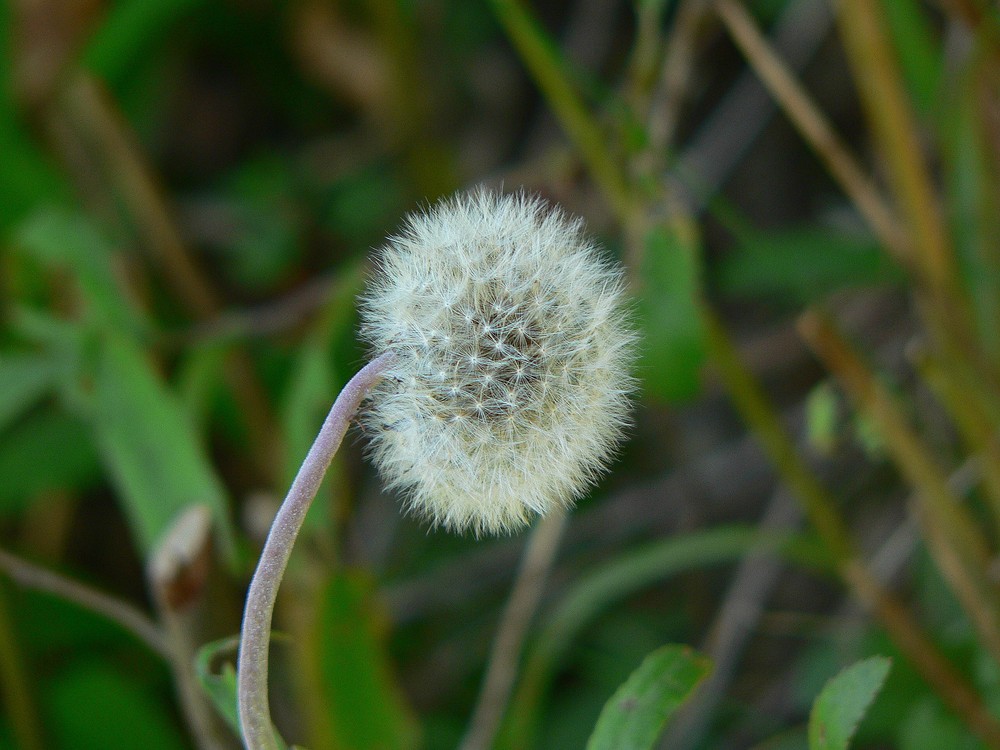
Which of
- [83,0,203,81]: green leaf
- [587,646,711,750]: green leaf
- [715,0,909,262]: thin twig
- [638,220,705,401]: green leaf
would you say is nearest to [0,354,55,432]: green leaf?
[83,0,203,81]: green leaf

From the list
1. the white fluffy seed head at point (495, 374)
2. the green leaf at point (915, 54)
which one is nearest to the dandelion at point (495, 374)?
the white fluffy seed head at point (495, 374)

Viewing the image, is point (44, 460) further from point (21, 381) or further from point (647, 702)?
point (647, 702)

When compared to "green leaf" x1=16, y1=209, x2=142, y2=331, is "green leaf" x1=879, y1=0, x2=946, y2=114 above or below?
below

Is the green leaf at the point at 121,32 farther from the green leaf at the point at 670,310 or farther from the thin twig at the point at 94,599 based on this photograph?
the green leaf at the point at 670,310

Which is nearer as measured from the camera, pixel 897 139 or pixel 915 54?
pixel 897 139

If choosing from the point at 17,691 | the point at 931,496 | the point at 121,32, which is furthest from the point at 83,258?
the point at 931,496

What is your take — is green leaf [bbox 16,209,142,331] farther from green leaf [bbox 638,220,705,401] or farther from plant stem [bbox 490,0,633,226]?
green leaf [bbox 638,220,705,401]
